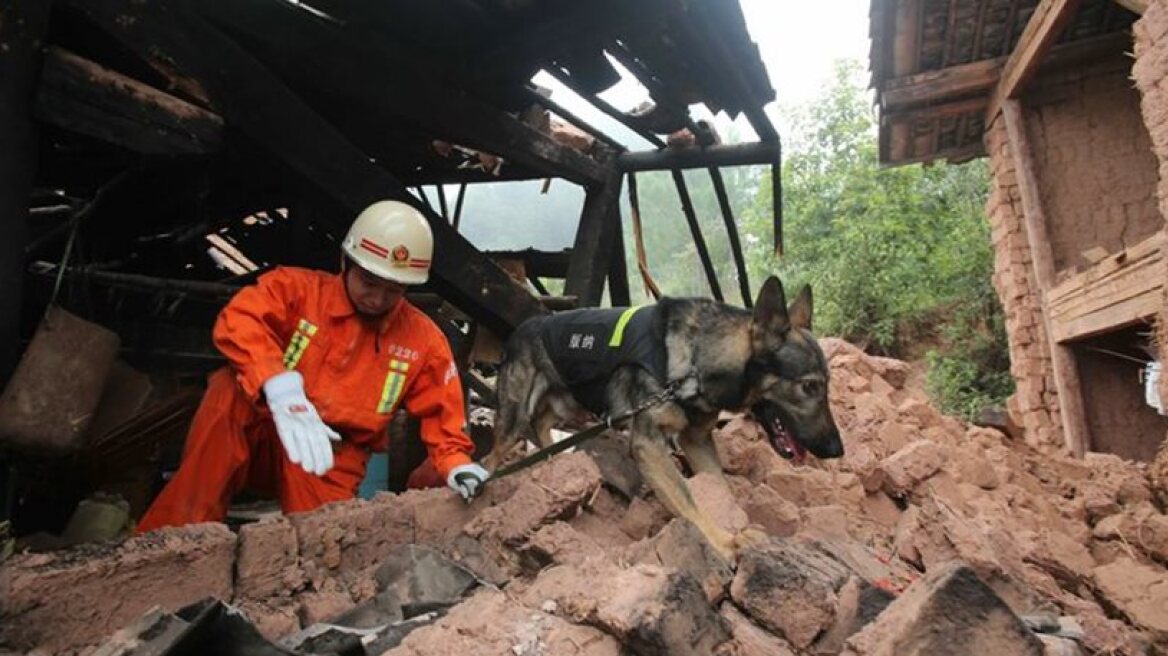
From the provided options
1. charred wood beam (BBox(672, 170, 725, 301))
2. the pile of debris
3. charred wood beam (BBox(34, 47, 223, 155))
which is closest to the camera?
the pile of debris

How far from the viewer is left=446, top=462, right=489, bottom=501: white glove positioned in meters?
2.75

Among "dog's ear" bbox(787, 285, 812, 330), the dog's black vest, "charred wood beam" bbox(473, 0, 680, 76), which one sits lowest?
the dog's black vest

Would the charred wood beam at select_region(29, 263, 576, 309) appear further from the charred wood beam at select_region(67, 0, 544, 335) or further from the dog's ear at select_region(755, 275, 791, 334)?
the dog's ear at select_region(755, 275, 791, 334)

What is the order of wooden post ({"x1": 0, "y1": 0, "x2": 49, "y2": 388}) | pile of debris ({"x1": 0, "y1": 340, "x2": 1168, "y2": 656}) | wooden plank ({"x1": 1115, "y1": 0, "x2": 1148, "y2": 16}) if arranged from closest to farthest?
pile of debris ({"x1": 0, "y1": 340, "x2": 1168, "y2": 656}), wooden post ({"x1": 0, "y1": 0, "x2": 49, "y2": 388}), wooden plank ({"x1": 1115, "y1": 0, "x2": 1148, "y2": 16})

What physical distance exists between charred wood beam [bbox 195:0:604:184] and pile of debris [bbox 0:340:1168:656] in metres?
2.08

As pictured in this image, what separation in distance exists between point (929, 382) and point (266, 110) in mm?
13220

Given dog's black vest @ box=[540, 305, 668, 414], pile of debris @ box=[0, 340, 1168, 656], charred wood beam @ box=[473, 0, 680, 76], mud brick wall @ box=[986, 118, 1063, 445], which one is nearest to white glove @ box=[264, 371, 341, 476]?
pile of debris @ box=[0, 340, 1168, 656]

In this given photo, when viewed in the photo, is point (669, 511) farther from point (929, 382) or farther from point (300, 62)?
point (929, 382)

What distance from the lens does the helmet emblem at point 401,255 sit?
3.12 metres

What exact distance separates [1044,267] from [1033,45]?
81.8 inches

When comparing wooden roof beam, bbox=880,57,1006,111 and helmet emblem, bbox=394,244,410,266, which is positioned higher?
wooden roof beam, bbox=880,57,1006,111

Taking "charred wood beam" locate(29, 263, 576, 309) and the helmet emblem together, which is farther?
"charred wood beam" locate(29, 263, 576, 309)

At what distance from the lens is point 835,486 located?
356 centimetres

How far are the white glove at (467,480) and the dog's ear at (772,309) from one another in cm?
172
